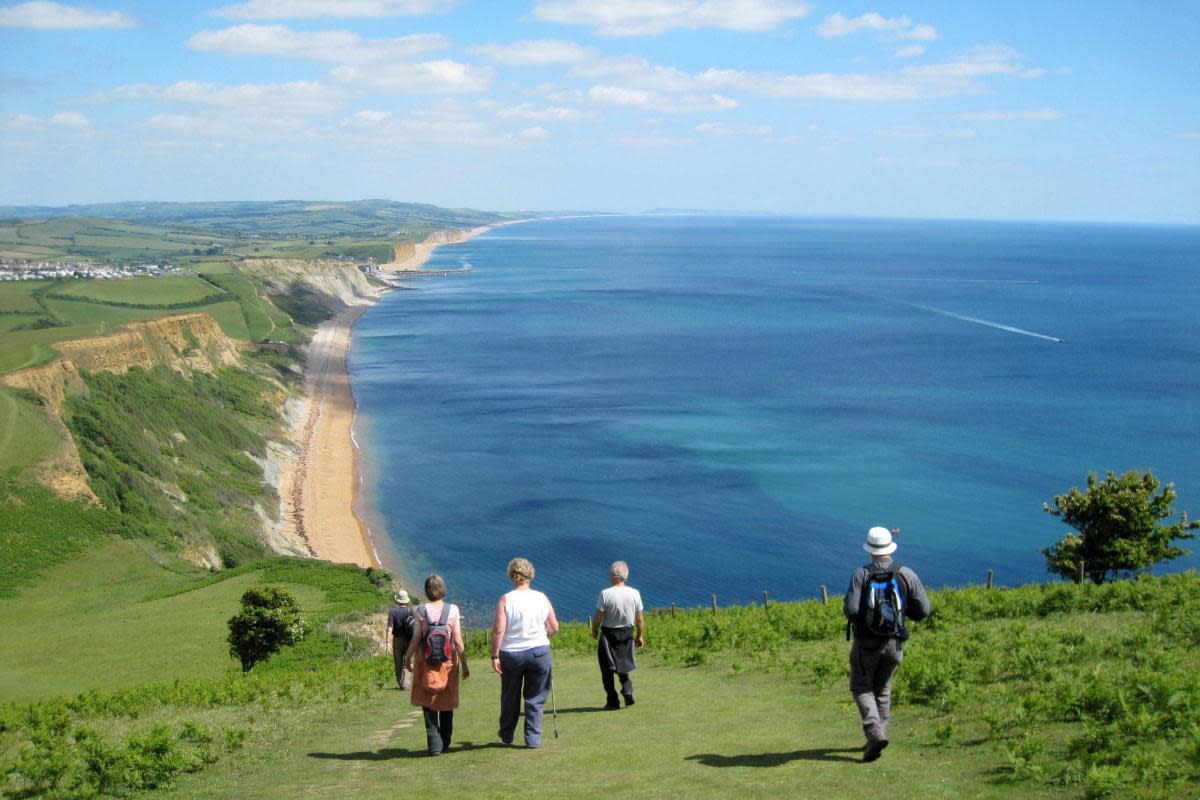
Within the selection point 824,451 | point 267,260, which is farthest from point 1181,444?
point 267,260

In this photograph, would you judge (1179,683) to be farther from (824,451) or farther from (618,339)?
(618,339)

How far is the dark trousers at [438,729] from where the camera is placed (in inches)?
412

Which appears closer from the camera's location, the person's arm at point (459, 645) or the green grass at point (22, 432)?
the person's arm at point (459, 645)

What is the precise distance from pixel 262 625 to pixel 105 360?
4806cm

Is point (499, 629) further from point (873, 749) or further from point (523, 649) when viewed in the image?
point (873, 749)

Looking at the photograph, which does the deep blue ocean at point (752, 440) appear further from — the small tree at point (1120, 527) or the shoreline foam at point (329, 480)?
the small tree at point (1120, 527)

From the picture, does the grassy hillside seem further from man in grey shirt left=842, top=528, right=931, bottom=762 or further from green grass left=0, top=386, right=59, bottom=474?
green grass left=0, top=386, right=59, bottom=474

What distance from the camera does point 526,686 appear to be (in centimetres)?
1033

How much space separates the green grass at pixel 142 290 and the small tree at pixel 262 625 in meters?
98.3

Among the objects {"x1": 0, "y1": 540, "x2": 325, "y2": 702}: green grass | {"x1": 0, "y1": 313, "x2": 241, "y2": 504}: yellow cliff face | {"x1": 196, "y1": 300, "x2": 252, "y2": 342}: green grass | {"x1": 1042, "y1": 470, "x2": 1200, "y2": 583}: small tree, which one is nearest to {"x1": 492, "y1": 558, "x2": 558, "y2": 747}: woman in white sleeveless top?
{"x1": 0, "y1": 540, "x2": 325, "y2": 702}: green grass

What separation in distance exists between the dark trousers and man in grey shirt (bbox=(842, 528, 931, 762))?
166 inches

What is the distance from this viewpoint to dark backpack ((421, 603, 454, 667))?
10219mm

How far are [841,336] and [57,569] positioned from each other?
101 meters

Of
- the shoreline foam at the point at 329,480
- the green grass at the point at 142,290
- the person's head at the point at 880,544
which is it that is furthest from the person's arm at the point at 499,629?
the green grass at the point at 142,290
